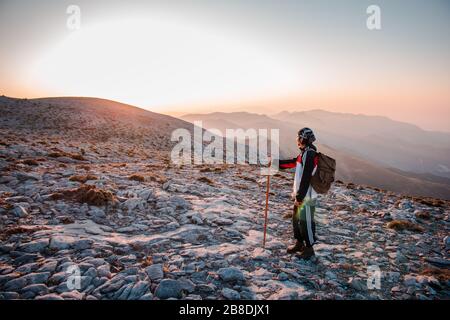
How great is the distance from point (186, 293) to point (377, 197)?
12.9 meters

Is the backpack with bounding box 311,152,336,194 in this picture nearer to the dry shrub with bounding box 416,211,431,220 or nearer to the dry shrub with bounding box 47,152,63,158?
the dry shrub with bounding box 416,211,431,220

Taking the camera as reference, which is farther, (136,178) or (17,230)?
(136,178)

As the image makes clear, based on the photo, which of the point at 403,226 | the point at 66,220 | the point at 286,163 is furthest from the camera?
the point at 403,226

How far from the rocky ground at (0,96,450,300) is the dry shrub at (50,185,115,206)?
0.03 m

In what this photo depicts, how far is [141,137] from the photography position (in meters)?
37.9

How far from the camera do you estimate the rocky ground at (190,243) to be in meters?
4.53

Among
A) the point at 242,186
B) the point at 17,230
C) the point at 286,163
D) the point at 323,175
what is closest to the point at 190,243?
the point at 286,163

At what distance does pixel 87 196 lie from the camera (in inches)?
328

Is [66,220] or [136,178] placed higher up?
[136,178]

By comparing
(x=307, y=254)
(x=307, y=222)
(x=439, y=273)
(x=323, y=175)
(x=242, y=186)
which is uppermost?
(x=323, y=175)

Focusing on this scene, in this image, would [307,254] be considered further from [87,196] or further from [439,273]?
[87,196]

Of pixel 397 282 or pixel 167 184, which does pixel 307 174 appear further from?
pixel 167 184

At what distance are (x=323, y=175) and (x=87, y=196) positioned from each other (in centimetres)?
775

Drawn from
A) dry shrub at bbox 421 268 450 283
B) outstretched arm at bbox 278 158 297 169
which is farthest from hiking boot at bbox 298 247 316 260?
dry shrub at bbox 421 268 450 283
